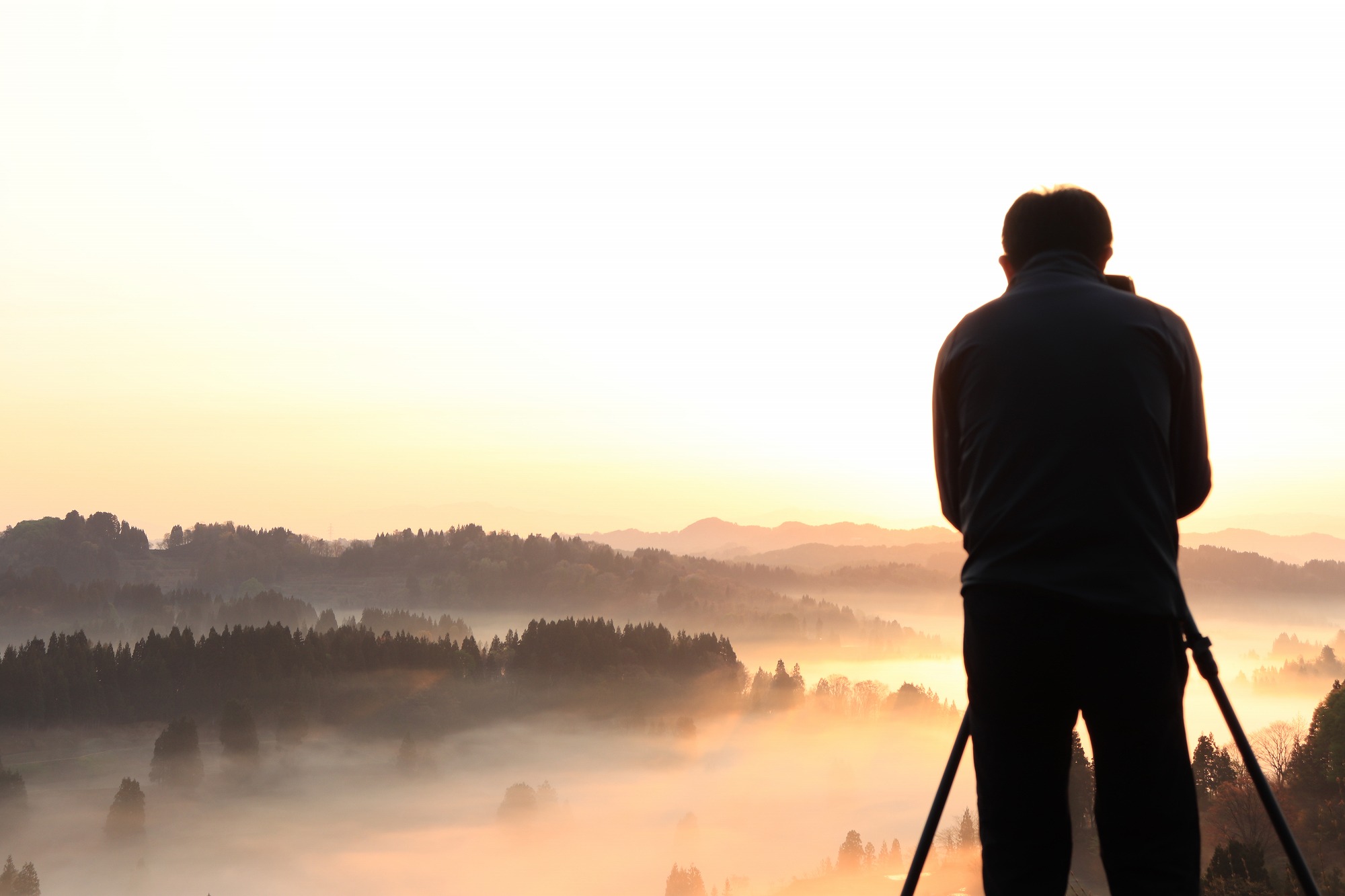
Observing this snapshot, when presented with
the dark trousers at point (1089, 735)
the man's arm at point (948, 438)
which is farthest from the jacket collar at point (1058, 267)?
the dark trousers at point (1089, 735)

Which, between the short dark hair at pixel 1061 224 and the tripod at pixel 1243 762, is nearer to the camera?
the tripod at pixel 1243 762

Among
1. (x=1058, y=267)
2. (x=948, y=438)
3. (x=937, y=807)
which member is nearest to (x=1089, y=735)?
(x=937, y=807)

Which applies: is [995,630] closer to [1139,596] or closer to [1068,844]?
[1139,596]

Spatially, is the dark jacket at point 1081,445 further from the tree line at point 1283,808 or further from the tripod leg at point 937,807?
the tree line at point 1283,808

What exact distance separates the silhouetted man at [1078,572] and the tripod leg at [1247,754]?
7 cm

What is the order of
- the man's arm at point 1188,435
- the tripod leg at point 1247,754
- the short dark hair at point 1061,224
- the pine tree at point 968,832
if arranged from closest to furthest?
the tripod leg at point 1247,754
the man's arm at point 1188,435
the short dark hair at point 1061,224
the pine tree at point 968,832

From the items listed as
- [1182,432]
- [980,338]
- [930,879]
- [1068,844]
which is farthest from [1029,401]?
[930,879]

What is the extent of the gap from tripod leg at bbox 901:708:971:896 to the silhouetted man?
29 cm

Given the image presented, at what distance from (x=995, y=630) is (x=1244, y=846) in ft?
133

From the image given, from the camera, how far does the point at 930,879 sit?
105m

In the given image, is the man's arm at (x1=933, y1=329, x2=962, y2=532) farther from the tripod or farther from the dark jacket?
the tripod

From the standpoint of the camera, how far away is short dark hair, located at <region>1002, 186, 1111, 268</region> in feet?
13.3

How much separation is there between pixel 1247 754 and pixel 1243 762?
5 centimetres

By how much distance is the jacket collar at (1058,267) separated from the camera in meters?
3.90
